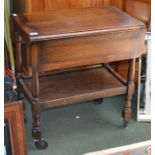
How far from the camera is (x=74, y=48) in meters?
1.89

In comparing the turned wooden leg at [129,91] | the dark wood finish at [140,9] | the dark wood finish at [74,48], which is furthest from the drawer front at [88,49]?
the dark wood finish at [140,9]

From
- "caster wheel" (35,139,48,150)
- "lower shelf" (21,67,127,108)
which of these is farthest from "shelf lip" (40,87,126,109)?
"caster wheel" (35,139,48,150)

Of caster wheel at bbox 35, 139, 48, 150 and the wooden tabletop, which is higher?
the wooden tabletop

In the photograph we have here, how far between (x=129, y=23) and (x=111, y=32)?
162mm

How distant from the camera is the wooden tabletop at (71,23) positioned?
1852 millimetres

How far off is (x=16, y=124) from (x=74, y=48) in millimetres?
510

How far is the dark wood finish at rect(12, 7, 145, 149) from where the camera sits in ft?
6.08

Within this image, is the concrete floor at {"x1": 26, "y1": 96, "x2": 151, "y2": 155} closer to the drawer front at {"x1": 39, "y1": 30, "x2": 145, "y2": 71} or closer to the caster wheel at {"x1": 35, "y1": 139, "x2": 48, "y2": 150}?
the caster wheel at {"x1": 35, "y1": 139, "x2": 48, "y2": 150}

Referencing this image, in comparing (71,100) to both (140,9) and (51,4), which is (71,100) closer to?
(51,4)

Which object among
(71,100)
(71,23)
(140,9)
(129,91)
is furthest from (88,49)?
(140,9)

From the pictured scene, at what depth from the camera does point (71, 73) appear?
239cm

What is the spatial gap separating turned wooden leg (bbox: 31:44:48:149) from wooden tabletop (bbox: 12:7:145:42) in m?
0.09
